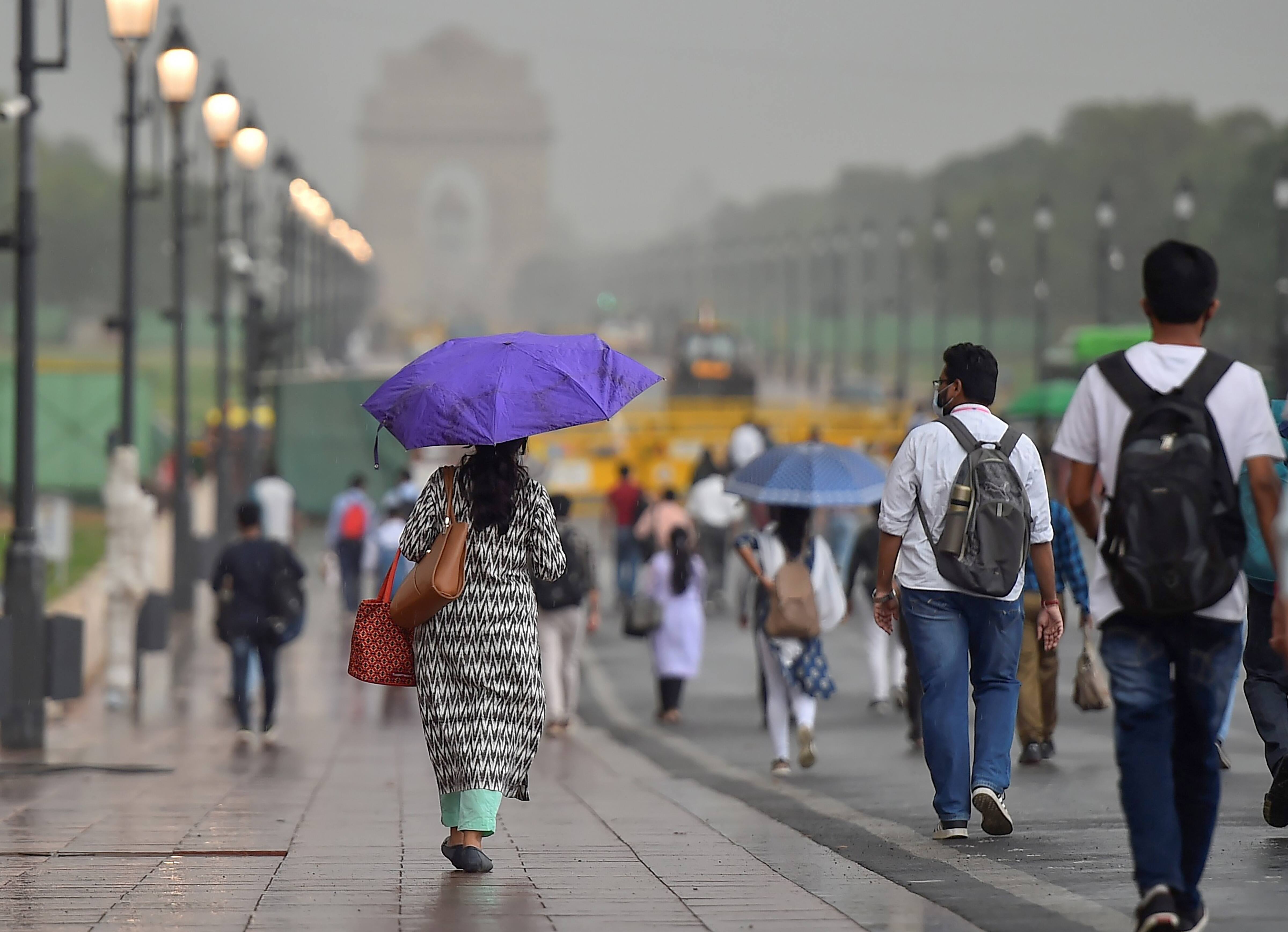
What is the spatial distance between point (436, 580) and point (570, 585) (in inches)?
275

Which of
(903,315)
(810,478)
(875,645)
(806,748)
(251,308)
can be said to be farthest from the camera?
(903,315)

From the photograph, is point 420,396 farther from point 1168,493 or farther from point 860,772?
point 860,772

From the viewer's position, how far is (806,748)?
1169cm

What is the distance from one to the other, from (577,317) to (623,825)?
16211cm

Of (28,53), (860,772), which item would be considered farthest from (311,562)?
(860,772)

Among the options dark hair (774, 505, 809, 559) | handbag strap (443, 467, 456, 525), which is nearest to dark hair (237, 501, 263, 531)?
dark hair (774, 505, 809, 559)

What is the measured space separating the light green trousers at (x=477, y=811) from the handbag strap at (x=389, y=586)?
734 millimetres

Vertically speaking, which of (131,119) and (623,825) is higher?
(131,119)

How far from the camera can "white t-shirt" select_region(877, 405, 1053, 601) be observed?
26.1 ft

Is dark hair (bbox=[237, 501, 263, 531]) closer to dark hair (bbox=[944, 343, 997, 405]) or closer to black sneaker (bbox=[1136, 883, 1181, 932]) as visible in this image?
dark hair (bbox=[944, 343, 997, 405])

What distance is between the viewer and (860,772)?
11.6 m

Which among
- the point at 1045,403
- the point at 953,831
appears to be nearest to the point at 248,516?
the point at 953,831

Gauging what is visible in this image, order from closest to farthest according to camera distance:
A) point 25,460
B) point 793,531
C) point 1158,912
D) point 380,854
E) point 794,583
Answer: point 1158,912, point 380,854, point 794,583, point 793,531, point 25,460

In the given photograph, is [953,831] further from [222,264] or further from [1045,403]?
[222,264]
